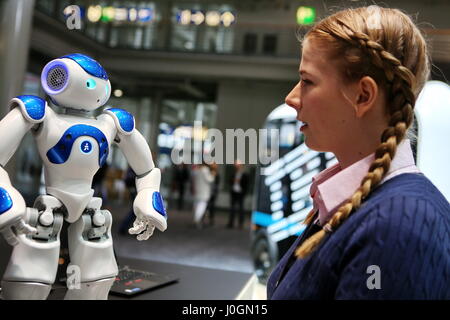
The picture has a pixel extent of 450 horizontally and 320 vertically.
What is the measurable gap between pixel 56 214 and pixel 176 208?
0.31 m

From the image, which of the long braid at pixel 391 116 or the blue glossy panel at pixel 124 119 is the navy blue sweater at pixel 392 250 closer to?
the long braid at pixel 391 116

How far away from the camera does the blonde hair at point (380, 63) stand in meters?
0.63

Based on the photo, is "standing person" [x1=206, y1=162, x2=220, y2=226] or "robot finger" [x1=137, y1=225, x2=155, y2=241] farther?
"standing person" [x1=206, y1=162, x2=220, y2=226]

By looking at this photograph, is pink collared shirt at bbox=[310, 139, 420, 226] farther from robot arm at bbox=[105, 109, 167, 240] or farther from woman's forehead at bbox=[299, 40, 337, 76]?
robot arm at bbox=[105, 109, 167, 240]

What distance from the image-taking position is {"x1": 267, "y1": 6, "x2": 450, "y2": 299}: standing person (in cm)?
56

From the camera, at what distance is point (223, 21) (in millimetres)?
1666

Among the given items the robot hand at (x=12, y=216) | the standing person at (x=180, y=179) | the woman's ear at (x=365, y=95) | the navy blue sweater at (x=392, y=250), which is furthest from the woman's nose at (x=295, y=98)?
the robot hand at (x=12, y=216)

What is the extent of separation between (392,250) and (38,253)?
74 cm

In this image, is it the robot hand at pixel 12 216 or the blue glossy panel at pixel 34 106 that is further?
the blue glossy panel at pixel 34 106

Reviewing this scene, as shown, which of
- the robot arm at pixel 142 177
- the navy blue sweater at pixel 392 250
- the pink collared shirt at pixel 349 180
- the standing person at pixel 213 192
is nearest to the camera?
the navy blue sweater at pixel 392 250

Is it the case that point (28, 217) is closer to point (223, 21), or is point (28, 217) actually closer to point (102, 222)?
point (102, 222)

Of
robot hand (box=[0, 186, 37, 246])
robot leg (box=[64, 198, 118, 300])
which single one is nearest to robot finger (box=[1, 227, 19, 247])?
robot hand (box=[0, 186, 37, 246])

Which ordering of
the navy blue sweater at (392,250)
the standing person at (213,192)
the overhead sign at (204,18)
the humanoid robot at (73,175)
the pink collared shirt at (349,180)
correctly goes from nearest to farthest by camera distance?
the navy blue sweater at (392,250) → the pink collared shirt at (349,180) → the humanoid robot at (73,175) → the standing person at (213,192) → the overhead sign at (204,18)

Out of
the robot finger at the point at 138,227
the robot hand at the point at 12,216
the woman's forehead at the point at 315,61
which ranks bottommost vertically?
the robot finger at the point at 138,227
